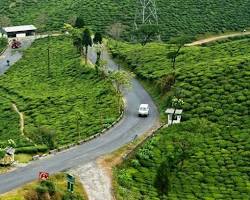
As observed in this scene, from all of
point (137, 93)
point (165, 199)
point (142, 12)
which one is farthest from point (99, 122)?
point (142, 12)

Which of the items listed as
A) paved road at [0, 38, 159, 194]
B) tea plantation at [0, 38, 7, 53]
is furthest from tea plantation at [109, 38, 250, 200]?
tea plantation at [0, 38, 7, 53]

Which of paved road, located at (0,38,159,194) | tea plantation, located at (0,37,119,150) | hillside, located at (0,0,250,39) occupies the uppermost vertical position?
hillside, located at (0,0,250,39)

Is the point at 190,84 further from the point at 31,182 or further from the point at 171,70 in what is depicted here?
Result: the point at 31,182

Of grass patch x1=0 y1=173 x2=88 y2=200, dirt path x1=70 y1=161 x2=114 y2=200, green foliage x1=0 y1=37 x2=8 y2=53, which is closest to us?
grass patch x1=0 y1=173 x2=88 y2=200

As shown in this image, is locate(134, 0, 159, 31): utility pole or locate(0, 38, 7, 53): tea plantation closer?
locate(0, 38, 7, 53): tea plantation

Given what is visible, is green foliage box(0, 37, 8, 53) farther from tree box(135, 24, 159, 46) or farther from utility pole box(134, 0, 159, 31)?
tree box(135, 24, 159, 46)

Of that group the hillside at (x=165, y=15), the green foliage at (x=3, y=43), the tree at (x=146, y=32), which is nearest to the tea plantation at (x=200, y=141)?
the tree at (x=146, y=32)

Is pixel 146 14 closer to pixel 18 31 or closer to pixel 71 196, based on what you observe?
pixel 18 31
